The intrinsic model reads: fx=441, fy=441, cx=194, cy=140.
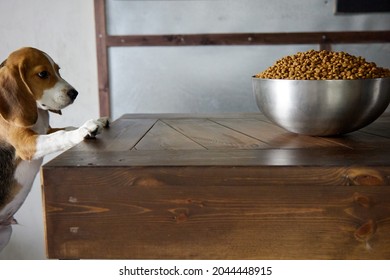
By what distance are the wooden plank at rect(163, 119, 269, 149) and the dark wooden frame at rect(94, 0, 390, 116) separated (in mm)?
827

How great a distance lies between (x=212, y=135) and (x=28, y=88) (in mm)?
501

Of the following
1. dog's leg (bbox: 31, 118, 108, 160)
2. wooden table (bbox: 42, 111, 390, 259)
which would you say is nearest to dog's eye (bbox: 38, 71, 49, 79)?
dog's leg (bbox: 31, 118, 108, 160)

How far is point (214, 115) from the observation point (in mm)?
1521

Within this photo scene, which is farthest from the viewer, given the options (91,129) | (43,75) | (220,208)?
(43,75)

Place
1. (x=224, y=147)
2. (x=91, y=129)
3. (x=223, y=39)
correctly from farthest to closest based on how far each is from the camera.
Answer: (x=223, y=39)
(x=91, y=129)
(x=224, y=147)

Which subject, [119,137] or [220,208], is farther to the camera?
[119,137]

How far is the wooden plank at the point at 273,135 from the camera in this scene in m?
0.95

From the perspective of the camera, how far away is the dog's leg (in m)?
1.06

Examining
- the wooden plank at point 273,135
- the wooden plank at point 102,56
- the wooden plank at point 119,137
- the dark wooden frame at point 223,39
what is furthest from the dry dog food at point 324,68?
the wooden plank at point 102,56

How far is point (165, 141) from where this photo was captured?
1027 millimetres

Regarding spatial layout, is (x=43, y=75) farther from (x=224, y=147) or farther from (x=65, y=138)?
(x=224, y=147)

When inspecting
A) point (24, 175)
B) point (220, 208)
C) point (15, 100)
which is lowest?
point (24, 175)

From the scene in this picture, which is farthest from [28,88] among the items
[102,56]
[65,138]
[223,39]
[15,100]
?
[223,39]

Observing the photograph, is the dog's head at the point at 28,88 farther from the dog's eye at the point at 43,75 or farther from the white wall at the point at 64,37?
the white wall at the point at 64,37
